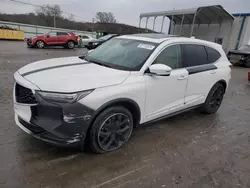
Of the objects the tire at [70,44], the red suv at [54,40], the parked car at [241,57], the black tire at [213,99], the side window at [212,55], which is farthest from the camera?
the tire at [70,44]

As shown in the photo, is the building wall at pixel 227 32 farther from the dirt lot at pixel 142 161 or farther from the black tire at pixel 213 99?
the dirt lot at pixel 142 161

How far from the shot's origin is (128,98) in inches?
110

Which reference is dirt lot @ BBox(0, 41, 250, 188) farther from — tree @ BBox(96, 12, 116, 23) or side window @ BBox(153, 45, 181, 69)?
tree @ BBox(96, 12, 116, 23)

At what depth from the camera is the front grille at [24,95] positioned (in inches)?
95.2

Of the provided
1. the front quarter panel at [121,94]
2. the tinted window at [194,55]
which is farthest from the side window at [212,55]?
the front quarter panel at [121,94]

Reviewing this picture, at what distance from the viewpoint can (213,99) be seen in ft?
15.1

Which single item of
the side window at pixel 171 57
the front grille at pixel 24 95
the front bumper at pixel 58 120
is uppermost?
the side window at pixel 171 57

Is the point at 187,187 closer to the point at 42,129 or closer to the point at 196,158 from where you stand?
the point at 196,158

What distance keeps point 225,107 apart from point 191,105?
73.5 inches

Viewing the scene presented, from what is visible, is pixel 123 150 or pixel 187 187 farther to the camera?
pixel 123 150

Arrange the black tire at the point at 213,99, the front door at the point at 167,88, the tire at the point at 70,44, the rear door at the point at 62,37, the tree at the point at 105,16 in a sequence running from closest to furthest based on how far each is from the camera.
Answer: the front door at the point at 167,88 < the black tire at the point at 213,99 < the rear door at the point at 62,37 < the tire at the point at 70,44 < the tree at the point at 105,16

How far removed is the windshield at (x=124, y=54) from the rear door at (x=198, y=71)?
84 cm

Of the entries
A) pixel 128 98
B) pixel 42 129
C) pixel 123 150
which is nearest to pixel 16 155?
pixel 42 129

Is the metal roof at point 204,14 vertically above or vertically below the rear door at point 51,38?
above
